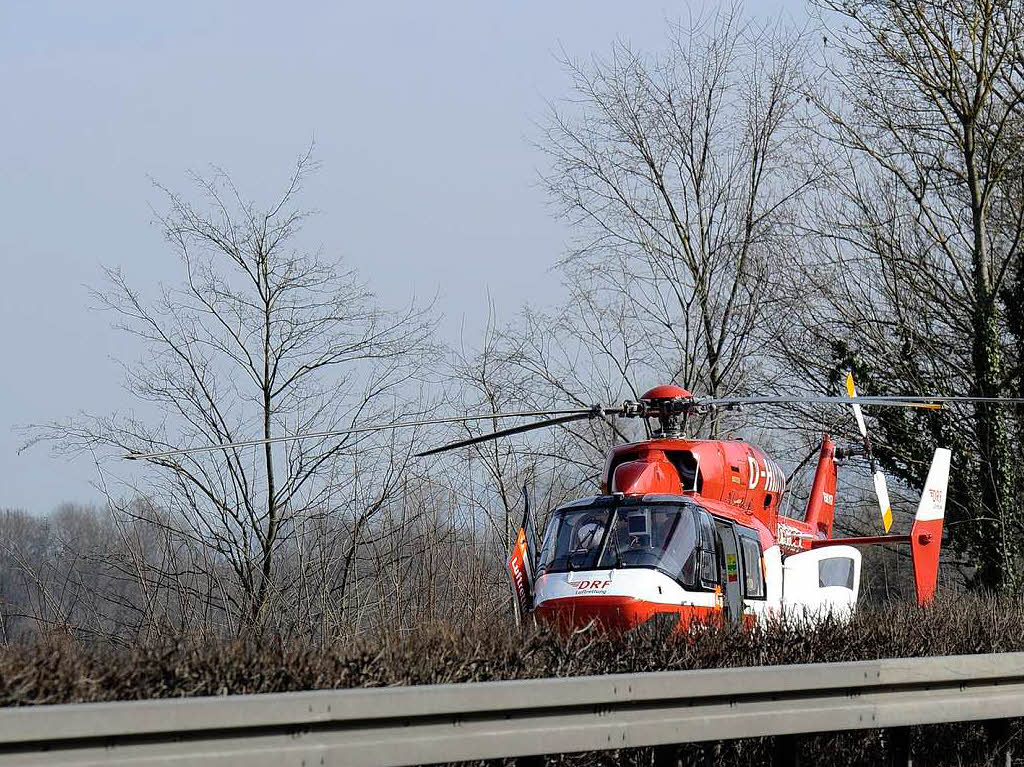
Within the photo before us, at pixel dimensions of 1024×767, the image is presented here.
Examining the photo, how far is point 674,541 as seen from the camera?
9.90 metres

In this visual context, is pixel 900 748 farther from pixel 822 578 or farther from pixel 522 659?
pixel 822 578

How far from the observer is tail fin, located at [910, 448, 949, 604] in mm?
13836

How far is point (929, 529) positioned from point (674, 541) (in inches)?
219

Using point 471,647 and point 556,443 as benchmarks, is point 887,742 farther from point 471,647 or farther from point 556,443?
point 556,443

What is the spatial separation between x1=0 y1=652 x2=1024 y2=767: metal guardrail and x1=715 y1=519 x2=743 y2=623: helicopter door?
3315 millimetres

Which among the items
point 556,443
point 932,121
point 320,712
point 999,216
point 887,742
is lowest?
point 887,742

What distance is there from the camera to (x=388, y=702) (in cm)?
511

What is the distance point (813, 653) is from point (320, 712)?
12.2 ft

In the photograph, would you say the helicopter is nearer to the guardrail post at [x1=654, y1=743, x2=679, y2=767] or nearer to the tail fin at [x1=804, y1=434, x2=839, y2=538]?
the tail fin at [x1=804, y1=434, x2=839, y2=538]

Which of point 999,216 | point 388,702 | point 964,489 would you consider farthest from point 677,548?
point 999,216

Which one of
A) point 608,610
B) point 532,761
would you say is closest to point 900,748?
point 532,761

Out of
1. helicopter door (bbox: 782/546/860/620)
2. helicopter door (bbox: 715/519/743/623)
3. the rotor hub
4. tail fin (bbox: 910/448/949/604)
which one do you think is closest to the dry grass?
helicopter door (bbox: 715/519/743/623)

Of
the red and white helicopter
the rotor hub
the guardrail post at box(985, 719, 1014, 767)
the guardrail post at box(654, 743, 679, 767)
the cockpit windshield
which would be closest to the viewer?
the guardrail post at box(654, 743, 679, 767)

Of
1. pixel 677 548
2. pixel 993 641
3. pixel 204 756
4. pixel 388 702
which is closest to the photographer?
pixel 204 756
